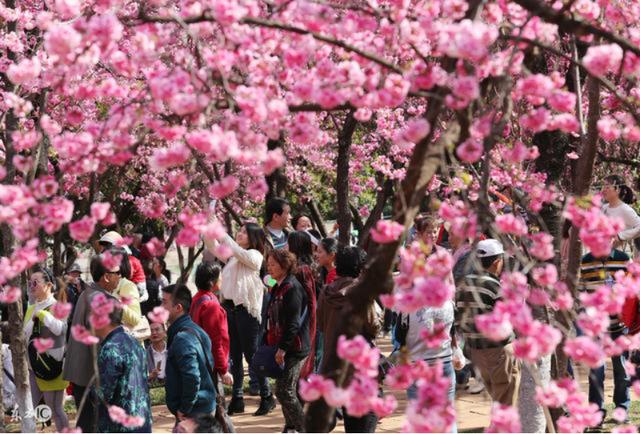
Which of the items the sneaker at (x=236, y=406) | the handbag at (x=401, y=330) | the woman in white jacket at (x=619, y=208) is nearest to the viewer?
the handbag at (x=401, y=330)

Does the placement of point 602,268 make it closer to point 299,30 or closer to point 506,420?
point 506,420

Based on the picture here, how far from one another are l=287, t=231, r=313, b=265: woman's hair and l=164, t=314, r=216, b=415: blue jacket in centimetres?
250

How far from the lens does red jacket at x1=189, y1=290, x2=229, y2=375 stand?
739cm

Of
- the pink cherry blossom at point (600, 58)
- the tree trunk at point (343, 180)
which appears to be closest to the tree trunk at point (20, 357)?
the tree trunk at point (343, 180)

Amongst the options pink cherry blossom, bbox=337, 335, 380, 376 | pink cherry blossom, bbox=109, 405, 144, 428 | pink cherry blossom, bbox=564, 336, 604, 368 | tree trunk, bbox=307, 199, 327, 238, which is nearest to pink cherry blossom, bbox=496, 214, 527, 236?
pink cherry blossom, bbox=564, 336, 604, 368

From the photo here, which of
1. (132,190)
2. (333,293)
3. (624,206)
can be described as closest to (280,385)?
(333,293)

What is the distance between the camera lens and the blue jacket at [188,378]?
5.79 metres

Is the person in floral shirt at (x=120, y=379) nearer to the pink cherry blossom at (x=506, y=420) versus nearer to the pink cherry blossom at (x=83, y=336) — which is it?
the pink cherry blossom at (x=83, y=336)

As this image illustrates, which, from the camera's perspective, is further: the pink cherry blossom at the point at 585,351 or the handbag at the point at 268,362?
the handbag at the point at 268,362

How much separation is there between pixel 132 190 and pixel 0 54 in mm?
10331

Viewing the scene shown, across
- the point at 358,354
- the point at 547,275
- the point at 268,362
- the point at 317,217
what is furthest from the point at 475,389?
the point at 317,217

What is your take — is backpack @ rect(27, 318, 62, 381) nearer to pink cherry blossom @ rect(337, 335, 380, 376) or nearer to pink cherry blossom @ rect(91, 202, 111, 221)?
pink cherry blossom @ rect(91, 202, 111, 221)

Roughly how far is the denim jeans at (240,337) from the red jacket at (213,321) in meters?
1.77

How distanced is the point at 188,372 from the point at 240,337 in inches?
143
